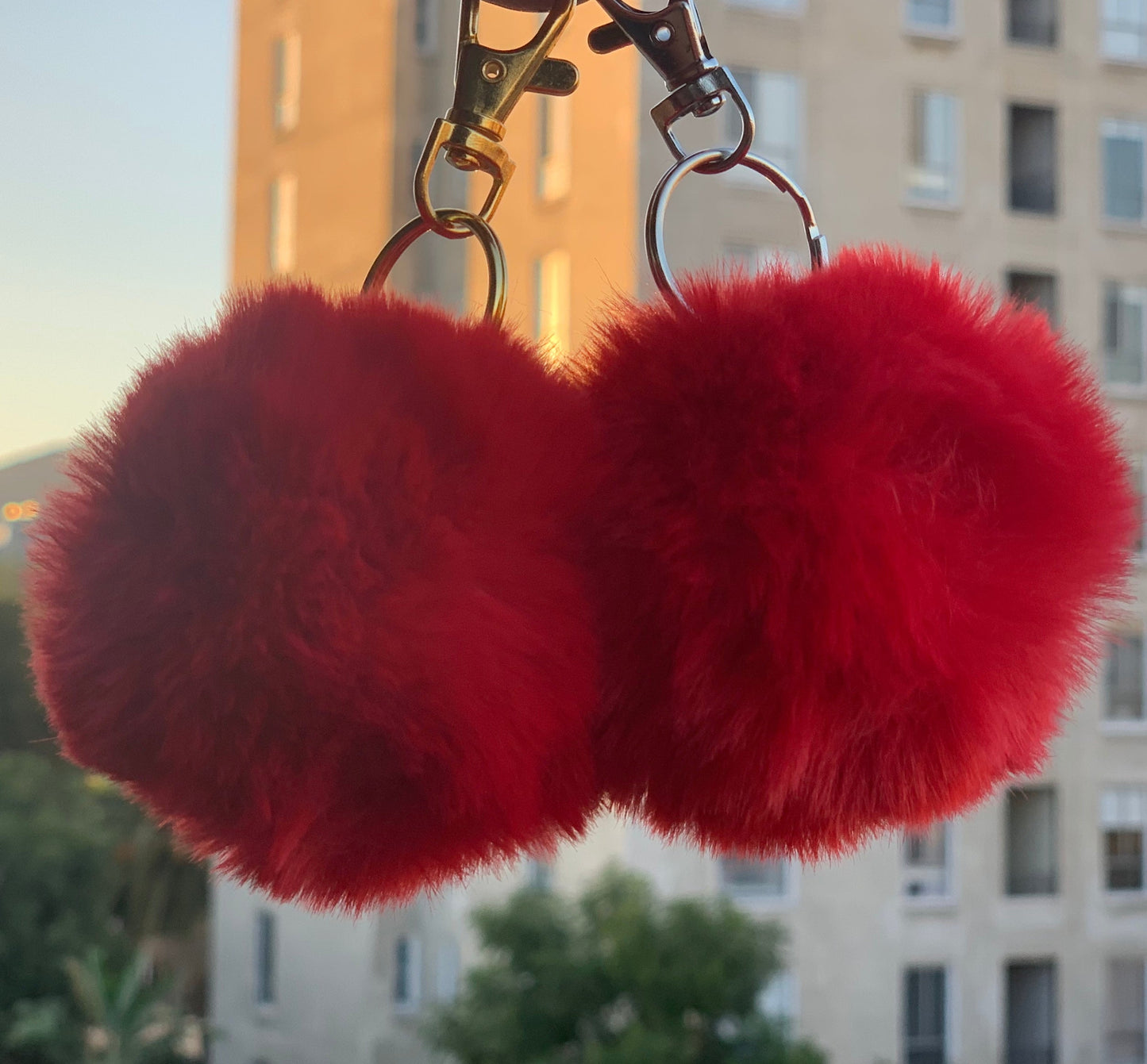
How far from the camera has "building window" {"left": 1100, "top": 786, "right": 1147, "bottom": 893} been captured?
5645mm

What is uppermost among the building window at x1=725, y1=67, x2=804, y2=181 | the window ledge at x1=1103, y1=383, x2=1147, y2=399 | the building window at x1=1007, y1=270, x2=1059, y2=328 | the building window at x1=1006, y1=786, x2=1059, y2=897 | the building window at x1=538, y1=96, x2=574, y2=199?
the building window at x1=725, y1=67, x2=804, y2=181

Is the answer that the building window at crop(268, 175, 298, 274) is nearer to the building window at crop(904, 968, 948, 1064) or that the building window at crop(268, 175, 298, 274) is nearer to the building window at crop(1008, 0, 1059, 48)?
the building window at crop(1008, 0, 1059, 48)

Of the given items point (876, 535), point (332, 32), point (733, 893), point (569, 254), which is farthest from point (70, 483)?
point (332, 32)

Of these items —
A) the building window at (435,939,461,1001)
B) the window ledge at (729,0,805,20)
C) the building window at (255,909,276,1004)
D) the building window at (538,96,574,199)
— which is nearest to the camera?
the building window at (538,96,574,199)

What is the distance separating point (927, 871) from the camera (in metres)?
5.66

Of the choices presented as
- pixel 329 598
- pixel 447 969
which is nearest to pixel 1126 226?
pixel 447 969

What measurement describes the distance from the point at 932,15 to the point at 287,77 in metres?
2.51

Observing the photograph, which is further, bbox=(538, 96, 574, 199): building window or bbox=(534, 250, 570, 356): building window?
bbox=(538, 96, 574, 199): building window

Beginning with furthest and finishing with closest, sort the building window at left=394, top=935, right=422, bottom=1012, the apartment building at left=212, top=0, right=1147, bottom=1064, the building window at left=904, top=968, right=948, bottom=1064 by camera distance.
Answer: the building window at left=394, top=935, right=422, bottom=1012, the building window at left=904, top=968, right=948, bottom=1064, the apartment building at left=212, top=0, right=1147, bottom=1064

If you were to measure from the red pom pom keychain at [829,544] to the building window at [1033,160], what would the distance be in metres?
5.44

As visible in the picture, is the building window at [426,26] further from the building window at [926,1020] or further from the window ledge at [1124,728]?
the building window at [926,1020]

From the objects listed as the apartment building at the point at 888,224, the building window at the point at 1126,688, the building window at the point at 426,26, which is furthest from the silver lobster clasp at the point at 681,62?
the building window at the point at 1126,688

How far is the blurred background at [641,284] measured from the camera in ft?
16.0

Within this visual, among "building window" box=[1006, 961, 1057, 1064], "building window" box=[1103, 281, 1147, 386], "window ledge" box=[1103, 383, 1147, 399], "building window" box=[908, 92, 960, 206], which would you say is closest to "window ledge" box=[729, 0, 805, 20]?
"building window" box=[908, 92, 960, 206]
